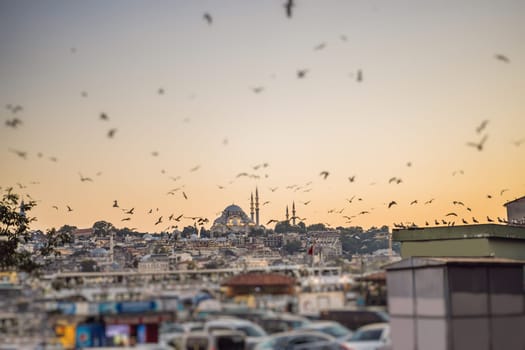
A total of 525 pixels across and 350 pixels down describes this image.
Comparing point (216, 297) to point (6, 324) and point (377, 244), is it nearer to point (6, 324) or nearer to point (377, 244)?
point (6, 324)

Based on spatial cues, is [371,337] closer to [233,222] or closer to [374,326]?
[374,326]

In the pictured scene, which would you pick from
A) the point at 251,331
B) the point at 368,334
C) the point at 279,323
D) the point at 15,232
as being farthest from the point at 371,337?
the point at 15,232

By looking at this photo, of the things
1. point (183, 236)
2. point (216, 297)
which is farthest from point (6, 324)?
point (183, 236)

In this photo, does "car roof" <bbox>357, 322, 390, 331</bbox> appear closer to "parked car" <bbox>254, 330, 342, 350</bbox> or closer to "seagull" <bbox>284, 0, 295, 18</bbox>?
"parked car" <bbox>254, 330, 342, 350</bbox>

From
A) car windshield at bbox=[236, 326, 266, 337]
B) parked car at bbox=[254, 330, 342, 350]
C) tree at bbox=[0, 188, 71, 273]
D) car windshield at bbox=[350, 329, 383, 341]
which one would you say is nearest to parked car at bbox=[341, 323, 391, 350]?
car windshield at bbox=[350, 329, 383, 341]

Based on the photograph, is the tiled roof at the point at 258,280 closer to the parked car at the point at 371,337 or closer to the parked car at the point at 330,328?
the parked car at the point at 330,328

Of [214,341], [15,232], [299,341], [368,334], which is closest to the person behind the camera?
[214,341]

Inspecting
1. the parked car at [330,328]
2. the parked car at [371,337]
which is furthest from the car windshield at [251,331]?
the parked car at [371,337]
